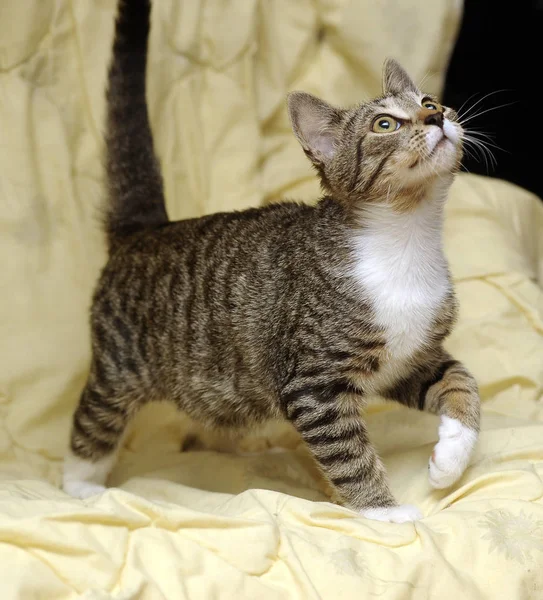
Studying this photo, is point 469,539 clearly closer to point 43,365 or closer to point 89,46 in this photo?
point 43,365

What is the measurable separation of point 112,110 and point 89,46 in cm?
32

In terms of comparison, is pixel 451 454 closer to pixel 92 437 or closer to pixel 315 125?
pixel 315 125

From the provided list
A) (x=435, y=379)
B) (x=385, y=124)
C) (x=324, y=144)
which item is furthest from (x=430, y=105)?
(x=435, y=379)

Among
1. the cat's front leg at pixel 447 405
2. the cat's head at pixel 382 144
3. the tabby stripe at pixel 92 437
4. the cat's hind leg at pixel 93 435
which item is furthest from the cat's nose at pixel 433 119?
the tabby stripe at pixel 92 437

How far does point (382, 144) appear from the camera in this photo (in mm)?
1628

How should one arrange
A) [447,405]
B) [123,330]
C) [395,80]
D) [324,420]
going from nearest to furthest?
[324,420], [447,405], [395,80], [123,330]

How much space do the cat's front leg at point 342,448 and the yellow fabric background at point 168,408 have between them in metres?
0.09

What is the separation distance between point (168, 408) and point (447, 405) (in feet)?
3.07

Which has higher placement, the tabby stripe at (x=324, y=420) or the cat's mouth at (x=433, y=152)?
the cat's mouth at (x=433, y=152)

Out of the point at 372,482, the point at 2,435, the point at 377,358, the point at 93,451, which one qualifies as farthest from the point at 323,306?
the point at 2,435

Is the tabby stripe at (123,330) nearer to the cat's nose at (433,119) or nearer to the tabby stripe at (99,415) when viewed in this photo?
the tabby stripe at (99,415)

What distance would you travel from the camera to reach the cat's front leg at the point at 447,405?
1648 mm

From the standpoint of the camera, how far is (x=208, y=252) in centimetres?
195

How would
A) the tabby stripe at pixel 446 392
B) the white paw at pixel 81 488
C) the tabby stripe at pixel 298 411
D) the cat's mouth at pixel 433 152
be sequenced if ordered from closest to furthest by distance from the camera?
the cat's mouth at pixel 433 152 < the tabby stripe at pixel 298 411 < the tabby stripe at pixel 446 392 < the white paw at pixel 81 488
